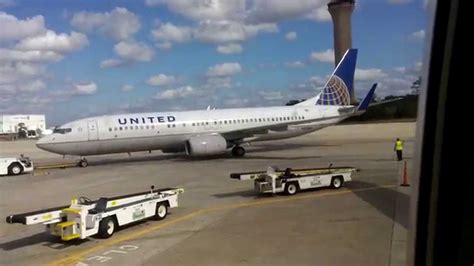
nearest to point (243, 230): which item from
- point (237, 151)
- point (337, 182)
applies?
point (337, 182)

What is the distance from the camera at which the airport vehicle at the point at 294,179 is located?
15.5 meters

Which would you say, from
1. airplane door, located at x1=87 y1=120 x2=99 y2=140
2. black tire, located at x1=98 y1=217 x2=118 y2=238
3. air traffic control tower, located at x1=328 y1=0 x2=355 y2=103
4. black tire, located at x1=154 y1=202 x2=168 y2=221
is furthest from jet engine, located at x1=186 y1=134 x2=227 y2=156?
air traffic control tower, located at x1=328 y1=0 x2=355 y2=103

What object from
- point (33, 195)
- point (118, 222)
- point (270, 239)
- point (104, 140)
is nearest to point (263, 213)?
point (270, 239)

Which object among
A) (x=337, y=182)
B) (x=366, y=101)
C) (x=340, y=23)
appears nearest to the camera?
(x=337, y=182)

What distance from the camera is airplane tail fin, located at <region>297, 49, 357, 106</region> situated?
3881 centimetres

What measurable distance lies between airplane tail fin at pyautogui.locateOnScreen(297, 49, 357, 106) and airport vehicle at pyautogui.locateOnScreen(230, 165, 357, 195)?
70.9 ft

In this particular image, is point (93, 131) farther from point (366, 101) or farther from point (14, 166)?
point (366, 101)

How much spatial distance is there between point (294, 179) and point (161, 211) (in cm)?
499

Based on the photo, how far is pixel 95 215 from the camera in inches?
424

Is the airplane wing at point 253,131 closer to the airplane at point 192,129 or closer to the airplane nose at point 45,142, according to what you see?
the airplane at point 192,129

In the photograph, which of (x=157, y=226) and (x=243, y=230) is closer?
(x=243, y=230)

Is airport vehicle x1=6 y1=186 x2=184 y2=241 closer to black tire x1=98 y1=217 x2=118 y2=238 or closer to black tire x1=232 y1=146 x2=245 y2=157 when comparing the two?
black tire x1=98 y1=217 x2=118 y2=238

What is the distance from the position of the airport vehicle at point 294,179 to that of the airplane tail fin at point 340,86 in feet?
70.9

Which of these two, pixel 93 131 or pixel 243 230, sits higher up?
pixel 93 131
